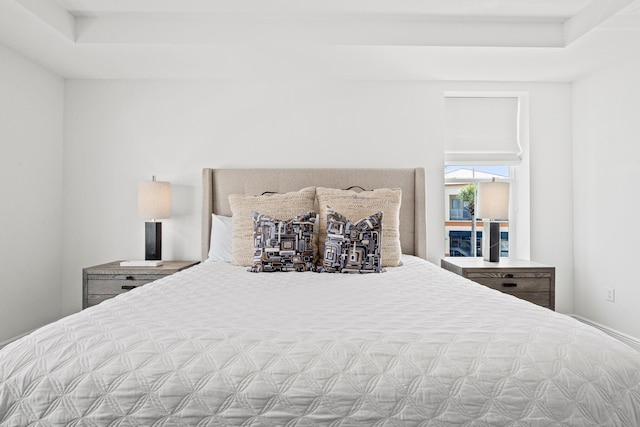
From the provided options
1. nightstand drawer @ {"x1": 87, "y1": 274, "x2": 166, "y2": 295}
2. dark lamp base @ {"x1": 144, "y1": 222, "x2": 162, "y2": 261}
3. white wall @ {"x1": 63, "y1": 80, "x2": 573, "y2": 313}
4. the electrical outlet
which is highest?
white wall @ {"x1": 63, "y1": 80, "x2": 573, "y2": 313}

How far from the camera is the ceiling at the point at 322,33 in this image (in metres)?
2.80

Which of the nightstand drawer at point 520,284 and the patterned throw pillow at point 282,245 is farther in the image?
the nightstand drawer at point 520,284

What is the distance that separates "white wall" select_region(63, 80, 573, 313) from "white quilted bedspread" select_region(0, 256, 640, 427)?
8.03 ft

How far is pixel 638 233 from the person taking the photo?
3.09 m

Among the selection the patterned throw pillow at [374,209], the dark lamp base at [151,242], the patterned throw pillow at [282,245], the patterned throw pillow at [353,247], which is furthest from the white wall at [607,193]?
the dark lamp base at [151,242]

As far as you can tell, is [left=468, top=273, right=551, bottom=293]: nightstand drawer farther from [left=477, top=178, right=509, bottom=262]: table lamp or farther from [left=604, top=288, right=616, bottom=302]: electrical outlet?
[left=604, top=288, right=616, bottom=302]: electrical outlet

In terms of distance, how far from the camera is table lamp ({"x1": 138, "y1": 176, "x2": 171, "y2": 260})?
11.1ft

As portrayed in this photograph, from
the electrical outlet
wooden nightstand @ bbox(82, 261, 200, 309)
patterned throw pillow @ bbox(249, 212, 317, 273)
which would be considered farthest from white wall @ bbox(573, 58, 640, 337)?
wooden nightstand @ bbox(82, 261, 200, 309)

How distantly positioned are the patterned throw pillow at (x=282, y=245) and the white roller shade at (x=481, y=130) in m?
1.79

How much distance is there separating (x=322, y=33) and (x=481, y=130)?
1771 mm

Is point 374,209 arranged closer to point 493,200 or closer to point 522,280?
point 493,200

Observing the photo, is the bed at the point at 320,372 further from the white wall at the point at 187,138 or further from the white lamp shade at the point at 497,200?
the white wall at the point at 187,138

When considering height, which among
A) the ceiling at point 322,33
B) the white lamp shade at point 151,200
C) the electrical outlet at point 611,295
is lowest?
the electrical outlet at point 611,295

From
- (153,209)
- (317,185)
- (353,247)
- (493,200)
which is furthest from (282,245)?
(493,200)
